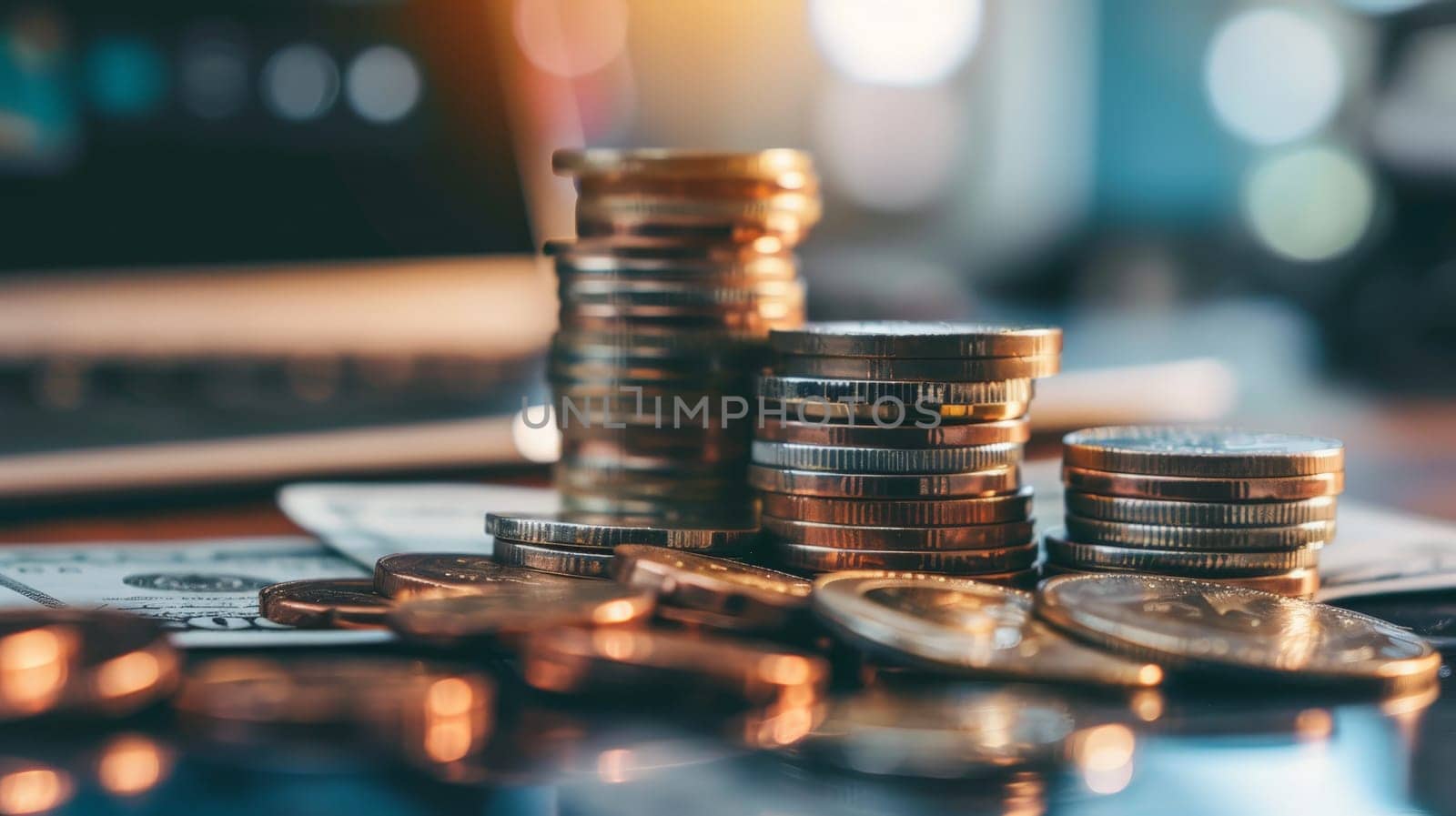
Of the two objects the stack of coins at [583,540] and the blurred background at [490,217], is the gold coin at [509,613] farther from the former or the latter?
the blurred background at [490,217]

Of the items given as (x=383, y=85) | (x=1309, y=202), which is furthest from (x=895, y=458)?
(x=1309, y=202)

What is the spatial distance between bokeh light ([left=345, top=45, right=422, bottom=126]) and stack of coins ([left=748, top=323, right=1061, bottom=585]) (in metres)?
2.12

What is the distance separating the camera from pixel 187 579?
138 centimetres

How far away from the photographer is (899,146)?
7.51 m

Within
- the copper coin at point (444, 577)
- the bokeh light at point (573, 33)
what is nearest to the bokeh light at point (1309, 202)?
the bokeh light at point (573, 33)

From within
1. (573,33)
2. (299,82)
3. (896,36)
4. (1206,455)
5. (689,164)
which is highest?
(896,36)

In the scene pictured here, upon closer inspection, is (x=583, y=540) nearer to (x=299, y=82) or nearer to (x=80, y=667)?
(x=80, y=667)

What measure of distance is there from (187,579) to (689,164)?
0.61 m

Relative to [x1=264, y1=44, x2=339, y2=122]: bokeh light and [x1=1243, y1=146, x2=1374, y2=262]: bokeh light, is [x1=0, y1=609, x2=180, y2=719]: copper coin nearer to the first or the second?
[x1=264, y1=44, x2=339, y2=122]: bokeh light

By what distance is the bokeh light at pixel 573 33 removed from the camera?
4816mm

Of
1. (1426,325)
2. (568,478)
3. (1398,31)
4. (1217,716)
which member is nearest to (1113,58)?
(1398,31)

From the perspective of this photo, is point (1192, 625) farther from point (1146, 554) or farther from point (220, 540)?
point (220, 540)

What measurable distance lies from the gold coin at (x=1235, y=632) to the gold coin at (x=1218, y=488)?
105mm

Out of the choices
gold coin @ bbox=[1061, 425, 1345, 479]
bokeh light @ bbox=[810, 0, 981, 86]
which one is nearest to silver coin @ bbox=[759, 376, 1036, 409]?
gold coin @ bbox=[1061, 425, 1345, 479]
